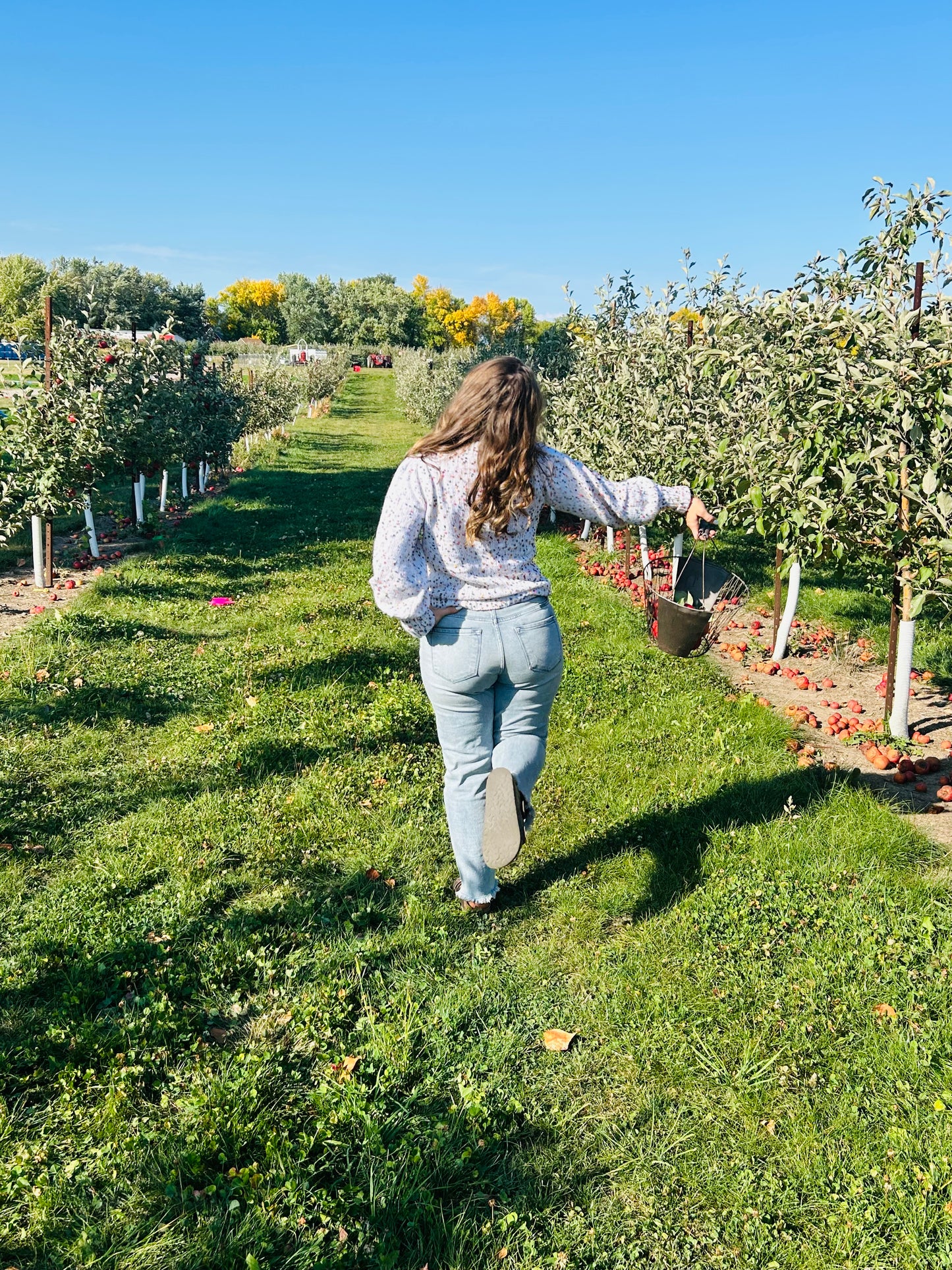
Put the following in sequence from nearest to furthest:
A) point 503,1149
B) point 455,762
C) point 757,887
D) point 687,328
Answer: point 503,1149, point 455,762, point 757,887, point 687,328

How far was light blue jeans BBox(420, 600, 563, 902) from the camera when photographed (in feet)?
10.8

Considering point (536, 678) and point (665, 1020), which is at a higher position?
point (536, 678)

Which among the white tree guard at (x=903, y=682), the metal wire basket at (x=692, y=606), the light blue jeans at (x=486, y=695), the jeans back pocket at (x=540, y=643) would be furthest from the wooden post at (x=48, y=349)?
the white tree guard at (x=903, y=682)

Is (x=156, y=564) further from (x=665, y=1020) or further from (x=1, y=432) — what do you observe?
(x=665, y=1020)

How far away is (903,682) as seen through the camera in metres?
5.57

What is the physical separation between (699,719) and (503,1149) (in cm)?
371

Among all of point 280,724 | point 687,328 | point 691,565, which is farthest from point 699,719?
point 687,328

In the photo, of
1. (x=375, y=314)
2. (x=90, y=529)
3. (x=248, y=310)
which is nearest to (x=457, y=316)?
(x=375, y=314)

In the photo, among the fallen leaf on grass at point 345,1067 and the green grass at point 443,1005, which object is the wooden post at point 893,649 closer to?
the green grass at point 443,1005

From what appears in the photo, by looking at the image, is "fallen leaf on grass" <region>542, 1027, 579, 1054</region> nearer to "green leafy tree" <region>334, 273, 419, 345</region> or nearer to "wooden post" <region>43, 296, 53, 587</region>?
"wooden post" <region>43, 296, 53, 587</region>

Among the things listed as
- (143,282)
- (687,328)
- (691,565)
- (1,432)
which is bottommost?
(691,565)

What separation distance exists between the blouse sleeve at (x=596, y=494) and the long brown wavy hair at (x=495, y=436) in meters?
0.16

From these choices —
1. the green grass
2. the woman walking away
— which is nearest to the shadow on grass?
the green grass

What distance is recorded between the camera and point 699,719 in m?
5.95
